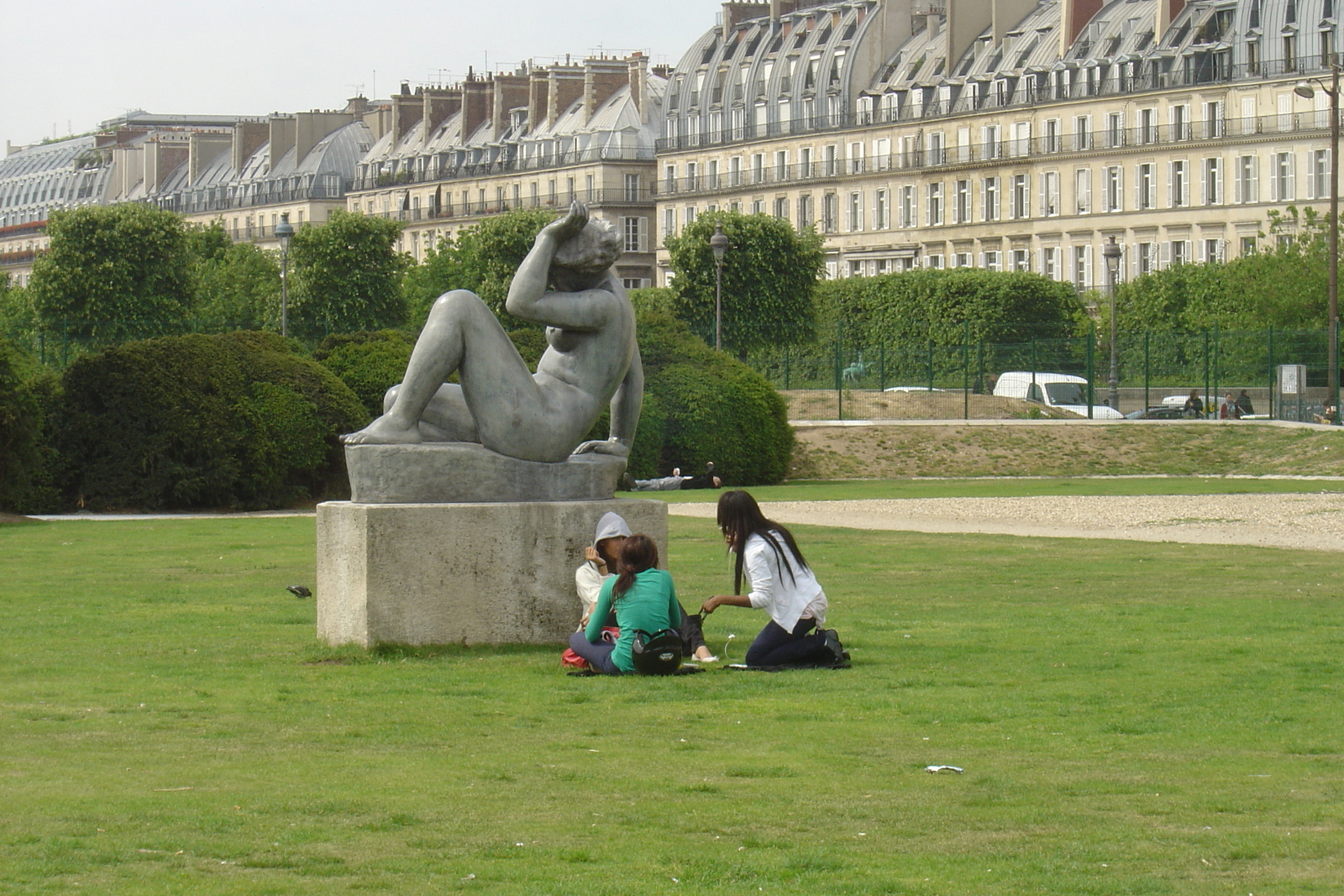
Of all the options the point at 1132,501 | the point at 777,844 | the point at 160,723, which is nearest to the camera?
the point at 777,844

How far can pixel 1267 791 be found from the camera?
8.21 m

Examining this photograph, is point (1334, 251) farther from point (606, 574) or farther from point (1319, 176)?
point (606, 574)

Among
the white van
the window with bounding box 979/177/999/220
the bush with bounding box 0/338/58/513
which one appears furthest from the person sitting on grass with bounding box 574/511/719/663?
the window with bounding box 979/177/999/220

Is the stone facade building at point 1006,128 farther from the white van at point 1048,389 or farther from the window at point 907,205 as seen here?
the white van at point 1048,389

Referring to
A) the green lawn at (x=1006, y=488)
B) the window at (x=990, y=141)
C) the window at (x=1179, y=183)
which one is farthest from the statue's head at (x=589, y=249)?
the window at (x=990, y=141)

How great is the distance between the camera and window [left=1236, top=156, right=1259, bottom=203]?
88.1 metres

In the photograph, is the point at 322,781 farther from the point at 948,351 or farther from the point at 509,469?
the point at 948,351

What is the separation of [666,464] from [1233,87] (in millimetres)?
56411

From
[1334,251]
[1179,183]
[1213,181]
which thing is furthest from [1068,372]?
[1179,183]

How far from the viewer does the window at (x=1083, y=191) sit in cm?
9462

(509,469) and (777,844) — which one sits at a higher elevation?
(509,469)

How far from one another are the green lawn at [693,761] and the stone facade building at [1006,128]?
70561mm

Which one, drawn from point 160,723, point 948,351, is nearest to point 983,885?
point 160,723

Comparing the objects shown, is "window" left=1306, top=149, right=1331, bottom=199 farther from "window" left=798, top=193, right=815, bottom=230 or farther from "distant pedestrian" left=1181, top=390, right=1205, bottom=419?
"distant pedestrian" left=1181, top=390, right=1205, bottom=419
